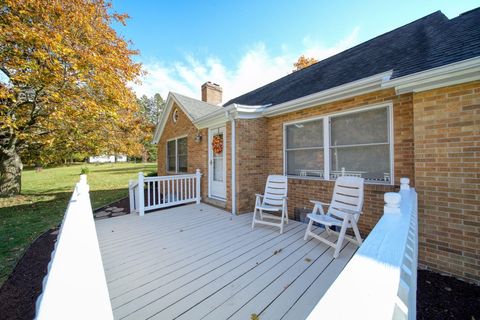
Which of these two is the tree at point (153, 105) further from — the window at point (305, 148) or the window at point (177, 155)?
the window at point (305, 148)

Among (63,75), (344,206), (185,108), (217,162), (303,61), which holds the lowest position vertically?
(344,206)

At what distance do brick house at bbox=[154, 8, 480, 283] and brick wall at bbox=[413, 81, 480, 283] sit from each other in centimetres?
1

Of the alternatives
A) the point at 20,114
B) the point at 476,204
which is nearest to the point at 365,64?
the point at 476,204

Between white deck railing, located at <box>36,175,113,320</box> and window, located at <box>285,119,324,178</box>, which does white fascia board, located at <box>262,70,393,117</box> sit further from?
white deck railing, located at <box>36,175,113,320</box>

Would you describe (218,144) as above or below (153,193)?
above

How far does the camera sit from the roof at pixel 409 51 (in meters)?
3.30

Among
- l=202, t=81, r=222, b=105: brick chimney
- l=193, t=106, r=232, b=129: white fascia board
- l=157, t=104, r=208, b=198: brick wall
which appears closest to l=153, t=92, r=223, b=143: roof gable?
l=157, t=104, r=208, b=198: brick wall

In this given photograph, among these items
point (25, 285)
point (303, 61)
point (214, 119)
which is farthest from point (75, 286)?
point (303, 61)

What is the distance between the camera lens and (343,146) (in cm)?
453

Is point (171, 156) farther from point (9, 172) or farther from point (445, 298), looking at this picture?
point (445, 298)

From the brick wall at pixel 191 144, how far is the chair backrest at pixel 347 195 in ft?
14.7

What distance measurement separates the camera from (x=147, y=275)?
113 inches

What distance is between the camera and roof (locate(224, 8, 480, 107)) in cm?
330

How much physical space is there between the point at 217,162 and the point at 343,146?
3.95 metres
